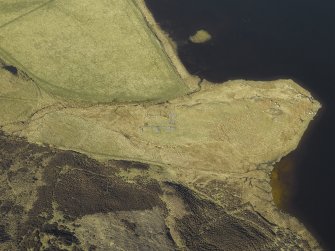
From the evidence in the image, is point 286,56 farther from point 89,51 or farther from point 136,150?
point 89,51

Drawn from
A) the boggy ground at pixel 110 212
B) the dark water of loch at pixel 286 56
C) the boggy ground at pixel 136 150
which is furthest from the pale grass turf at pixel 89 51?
the boggy ground at pixel 110 212

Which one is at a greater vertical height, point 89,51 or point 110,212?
point 89,51

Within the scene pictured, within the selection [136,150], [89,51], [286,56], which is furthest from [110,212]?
[286,56]

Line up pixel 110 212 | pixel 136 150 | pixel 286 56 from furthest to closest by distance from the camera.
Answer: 1. pixel 286 56
2. pixel 136 150
3. pixel 110 212

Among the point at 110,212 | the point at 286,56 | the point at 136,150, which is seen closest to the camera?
the point at 110,212

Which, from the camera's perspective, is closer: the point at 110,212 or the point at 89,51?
the point at 110,212

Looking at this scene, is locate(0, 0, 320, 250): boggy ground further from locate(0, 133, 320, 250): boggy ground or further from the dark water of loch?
the dark water of loch

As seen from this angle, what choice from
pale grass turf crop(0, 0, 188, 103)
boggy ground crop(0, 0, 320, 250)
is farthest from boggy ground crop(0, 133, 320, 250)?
pale grass turf crop(0, 0, 188, 103)
